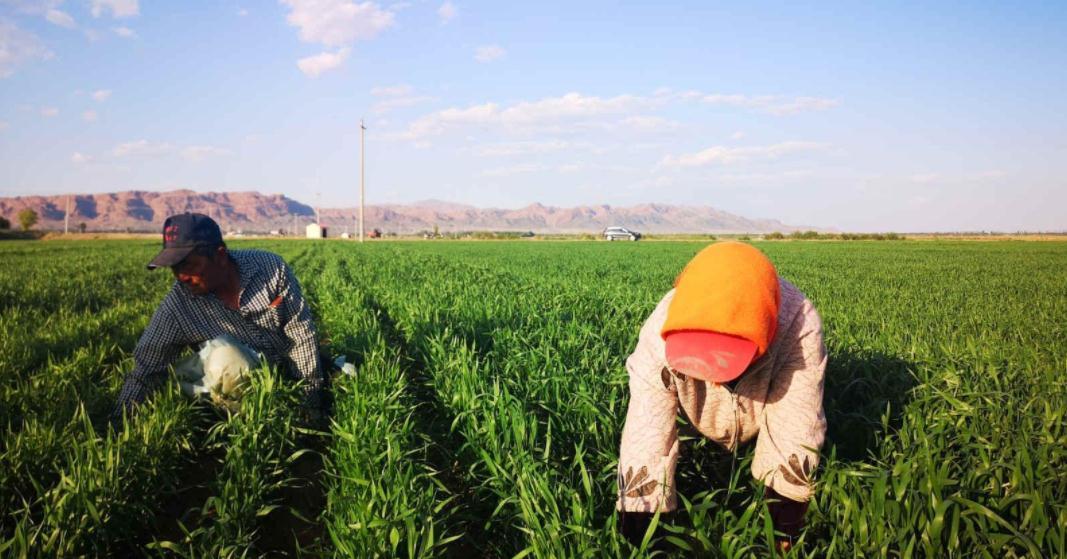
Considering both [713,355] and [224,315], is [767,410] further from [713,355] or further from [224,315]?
[224,315]

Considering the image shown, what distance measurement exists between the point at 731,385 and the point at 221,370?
2.91 meters

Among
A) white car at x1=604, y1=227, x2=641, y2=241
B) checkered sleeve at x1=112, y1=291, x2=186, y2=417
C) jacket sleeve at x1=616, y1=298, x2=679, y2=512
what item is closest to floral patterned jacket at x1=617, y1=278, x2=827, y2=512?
jacket sleeve at x1=616, y1=298, x2=679, y2=512

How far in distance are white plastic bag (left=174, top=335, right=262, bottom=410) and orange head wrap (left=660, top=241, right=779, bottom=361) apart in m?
2.75

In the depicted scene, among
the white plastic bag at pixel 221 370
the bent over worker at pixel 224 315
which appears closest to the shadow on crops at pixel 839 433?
the bent over worker at pixel 224 315

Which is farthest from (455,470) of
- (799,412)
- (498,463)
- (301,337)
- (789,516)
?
(799,412)

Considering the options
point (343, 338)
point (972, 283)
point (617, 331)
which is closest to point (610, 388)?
point (617, 331)

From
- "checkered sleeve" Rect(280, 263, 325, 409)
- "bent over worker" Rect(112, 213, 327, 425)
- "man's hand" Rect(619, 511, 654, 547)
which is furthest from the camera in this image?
"checkered sleeve" Rect(280, 263, 325, 409)

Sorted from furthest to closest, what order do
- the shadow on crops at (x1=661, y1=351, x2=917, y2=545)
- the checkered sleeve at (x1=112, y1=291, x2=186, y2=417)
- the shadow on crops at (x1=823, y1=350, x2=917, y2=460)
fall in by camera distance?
the checkered sleeve at (x1=112, y1=291, x2=186, y2=417)
the shadow on crops at (x1=823, y1=350, x2=917, y2=460)
the shadow on crops at (x1=661, y1=351, x2=917, y2=545)

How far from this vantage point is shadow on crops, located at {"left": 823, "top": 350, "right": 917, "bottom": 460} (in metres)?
3.04

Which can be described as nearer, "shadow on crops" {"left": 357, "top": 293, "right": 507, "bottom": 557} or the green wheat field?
the green wheat field

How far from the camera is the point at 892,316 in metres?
7.24

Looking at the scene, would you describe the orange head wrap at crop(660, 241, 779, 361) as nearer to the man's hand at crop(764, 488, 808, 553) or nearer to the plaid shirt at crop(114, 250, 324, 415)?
the man's hand at crop(764, 488, 808, 553)

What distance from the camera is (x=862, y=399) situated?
11.7 ft

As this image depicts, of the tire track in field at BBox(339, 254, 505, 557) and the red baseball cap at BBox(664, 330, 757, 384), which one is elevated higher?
the red baseball cap at BBox(664, 330, 757, 384)
